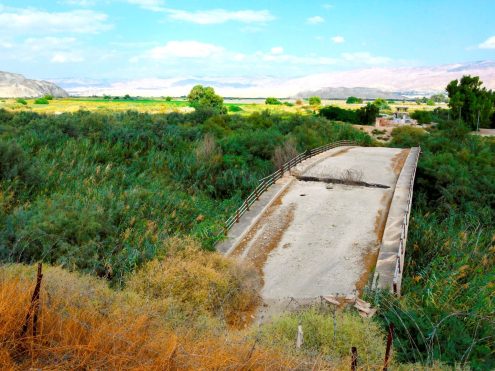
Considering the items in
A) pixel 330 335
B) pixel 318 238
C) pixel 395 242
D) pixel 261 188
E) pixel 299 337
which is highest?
pixel 261 188

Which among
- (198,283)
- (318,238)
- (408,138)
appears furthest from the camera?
(408,138)

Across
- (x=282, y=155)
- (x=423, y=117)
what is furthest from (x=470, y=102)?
(x=282, y=155)

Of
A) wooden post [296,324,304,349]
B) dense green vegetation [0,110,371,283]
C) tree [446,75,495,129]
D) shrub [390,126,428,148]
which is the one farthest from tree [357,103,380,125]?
wooden post [296,324,304,349]

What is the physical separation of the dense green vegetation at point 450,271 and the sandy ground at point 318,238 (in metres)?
1.21

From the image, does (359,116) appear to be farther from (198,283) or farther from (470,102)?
(198,283)

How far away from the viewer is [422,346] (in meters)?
7.25

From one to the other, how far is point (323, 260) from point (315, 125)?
2605 centimetres

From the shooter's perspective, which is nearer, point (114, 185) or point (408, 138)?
point (114, 185)

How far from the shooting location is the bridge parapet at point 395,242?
369 inches

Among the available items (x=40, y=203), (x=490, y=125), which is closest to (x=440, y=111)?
(x=490, y=125)

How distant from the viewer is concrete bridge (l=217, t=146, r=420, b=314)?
9891 millimetres

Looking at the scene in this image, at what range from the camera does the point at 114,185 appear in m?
15.2

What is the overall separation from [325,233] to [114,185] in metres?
7.21

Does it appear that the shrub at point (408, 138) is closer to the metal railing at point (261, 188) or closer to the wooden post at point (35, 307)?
the metal railing at point (261, 188)
